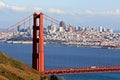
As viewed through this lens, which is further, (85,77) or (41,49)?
(85,77)

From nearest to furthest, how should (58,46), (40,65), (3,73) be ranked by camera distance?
(3,73)
(40,65)
(58,46)

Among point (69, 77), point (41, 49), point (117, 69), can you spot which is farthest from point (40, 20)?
point (69, 77)

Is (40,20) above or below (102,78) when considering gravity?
above

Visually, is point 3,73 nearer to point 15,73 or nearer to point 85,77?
point 15,73

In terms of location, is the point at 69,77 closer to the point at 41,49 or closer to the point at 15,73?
the point at 41,49

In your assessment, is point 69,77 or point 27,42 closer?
point 69,77

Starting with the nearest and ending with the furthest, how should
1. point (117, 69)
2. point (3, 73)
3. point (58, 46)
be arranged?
point (3, 73) → point (117, 69) → point (58, 46)

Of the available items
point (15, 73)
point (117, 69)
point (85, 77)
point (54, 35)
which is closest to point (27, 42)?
point (54, 35)

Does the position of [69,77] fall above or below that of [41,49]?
below

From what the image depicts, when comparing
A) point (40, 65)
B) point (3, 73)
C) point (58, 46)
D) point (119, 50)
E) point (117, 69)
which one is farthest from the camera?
point (58, 46)
